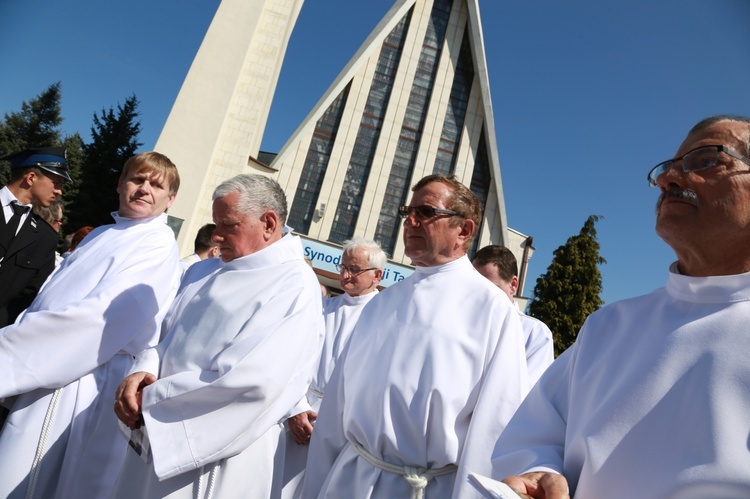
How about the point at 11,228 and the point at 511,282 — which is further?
the point at 511,282

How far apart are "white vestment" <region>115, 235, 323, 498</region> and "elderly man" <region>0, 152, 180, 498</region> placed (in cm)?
49

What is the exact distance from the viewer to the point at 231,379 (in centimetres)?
238

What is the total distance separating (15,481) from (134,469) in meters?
0.76

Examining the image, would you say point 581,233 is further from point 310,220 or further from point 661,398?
point 661,398

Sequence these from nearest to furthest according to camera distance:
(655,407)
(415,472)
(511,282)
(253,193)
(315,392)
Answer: (655,407) < (415,472) < (253,193) < (315,392) < (511,282)

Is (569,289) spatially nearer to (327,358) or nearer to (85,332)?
(327,358)

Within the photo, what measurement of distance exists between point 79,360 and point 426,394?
1953 mm

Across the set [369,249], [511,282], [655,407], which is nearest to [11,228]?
[369,249]

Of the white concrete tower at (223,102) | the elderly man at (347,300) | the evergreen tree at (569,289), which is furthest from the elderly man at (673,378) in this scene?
the evergreen tree at (569,289)

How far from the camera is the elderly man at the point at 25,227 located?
12.9 ft

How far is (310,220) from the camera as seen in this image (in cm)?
2172

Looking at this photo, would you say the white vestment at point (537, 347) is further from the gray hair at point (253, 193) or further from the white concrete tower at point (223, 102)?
the white concrete tower at point (223, 102)

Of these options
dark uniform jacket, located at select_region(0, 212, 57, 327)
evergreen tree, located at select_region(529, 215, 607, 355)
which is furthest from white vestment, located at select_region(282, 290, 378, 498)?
evergreen tree, located at select_region(529, 215, 607, 355)

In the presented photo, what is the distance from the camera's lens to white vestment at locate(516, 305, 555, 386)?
14.9 feet
